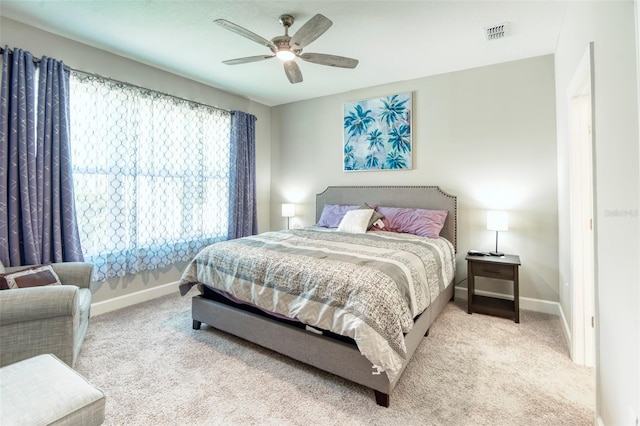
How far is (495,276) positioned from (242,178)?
141 inches

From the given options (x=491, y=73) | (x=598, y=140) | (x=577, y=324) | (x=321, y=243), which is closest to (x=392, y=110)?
(x=491, y=73)

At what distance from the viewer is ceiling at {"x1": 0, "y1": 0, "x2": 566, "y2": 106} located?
2.40m

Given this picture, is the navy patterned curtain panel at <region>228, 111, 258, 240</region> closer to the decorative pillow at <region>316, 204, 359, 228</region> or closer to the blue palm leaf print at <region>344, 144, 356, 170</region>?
the decorative pillow at <region>316, 204, 359, 228</region>

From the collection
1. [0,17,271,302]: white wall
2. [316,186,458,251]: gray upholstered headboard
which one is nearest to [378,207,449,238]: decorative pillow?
[316,186,458,251]: gray upholstered headboard

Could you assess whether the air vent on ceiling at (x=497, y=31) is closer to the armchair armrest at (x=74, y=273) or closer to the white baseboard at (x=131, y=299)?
Result: the armchair armrest at (x=74, y=273)

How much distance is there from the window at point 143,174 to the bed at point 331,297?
43.0 inches

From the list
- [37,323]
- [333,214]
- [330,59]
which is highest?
[330,59]

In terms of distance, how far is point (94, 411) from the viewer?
3.86ft

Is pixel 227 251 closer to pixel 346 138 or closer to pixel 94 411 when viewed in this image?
pixel 94 411

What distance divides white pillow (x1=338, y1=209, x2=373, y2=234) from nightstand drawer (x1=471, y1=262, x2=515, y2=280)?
1.26m

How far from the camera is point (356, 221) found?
3.68 meters

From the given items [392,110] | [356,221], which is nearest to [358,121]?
[392,110]

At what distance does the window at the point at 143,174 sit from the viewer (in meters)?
3.03

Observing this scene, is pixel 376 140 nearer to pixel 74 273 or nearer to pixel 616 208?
pixel 616 208
